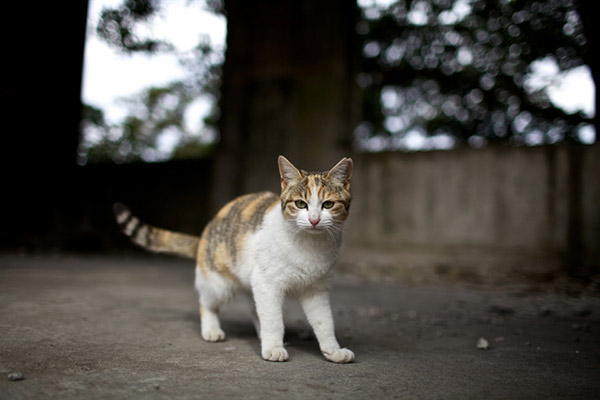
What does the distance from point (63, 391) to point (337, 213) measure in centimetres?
165

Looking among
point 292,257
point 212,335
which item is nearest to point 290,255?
point 292,257

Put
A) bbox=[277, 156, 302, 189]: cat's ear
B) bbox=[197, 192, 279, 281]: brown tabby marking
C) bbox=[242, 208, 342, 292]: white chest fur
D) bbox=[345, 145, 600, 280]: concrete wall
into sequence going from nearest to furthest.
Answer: bbox=[242, 208, 342, 292]: white chest fur
bbox=[277, 156, 302, 189]: cat's ear
bbox=[197, 192, 279, 281]: brown tabby marking
bbox=[345, 145, 600, 280]: concrete wall

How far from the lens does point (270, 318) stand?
2.82 metres

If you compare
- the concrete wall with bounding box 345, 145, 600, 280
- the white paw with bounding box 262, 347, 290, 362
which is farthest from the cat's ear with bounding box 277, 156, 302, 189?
the concrete wall with bounding box 345, 145, 600, 280

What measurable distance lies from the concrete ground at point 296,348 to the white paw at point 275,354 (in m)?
0.05

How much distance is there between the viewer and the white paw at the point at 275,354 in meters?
2.72

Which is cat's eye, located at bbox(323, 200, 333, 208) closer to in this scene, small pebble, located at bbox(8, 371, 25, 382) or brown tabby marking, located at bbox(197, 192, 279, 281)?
brown tabby marking, located at bbox(197, 192, 279, 281)

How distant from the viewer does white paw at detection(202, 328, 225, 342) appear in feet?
10.4

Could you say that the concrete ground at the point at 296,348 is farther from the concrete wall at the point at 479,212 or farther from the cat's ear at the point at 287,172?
the concrete wall at the point at 479,212

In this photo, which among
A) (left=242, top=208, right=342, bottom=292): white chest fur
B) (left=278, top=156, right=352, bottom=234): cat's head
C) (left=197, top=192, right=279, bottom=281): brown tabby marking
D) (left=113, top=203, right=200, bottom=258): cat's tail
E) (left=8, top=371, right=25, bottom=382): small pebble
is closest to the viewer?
(left=8, top=371, right=25, bottom=382): small pebble

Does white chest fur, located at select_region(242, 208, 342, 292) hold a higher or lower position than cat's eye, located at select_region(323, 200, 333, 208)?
lower

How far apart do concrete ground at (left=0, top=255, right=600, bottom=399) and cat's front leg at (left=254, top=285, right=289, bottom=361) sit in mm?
102

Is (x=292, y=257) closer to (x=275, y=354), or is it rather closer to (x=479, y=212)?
(x=275, y=354)

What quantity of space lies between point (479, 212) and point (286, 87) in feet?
12.6
